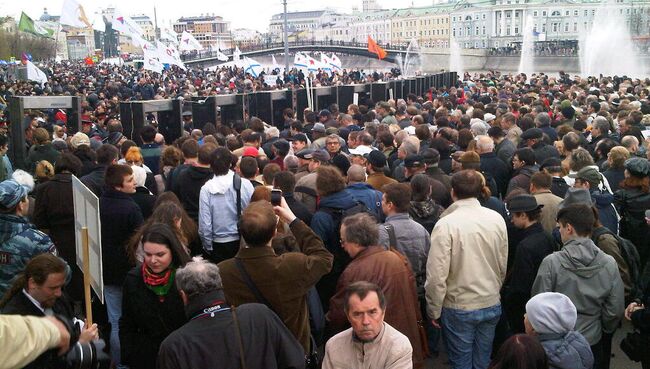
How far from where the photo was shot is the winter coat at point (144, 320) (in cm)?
390

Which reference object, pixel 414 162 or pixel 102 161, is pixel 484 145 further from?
pixel 102 161

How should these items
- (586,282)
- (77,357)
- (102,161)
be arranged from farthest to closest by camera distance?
(102,161), (586,282), (77,357)

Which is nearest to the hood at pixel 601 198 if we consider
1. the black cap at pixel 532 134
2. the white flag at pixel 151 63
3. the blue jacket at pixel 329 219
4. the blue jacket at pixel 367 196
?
the blue jacket at pixel 367 196

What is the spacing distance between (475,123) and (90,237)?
8.51m

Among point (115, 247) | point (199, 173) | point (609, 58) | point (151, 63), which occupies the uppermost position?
point (609, 58)

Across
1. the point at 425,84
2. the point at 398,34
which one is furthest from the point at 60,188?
the point at 398,34

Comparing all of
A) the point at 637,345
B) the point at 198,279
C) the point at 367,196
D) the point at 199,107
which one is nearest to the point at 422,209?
the point at 367,196

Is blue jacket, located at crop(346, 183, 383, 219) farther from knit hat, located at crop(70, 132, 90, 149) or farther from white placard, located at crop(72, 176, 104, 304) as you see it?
knit hat, located at crop(70, 132, 90, 149)

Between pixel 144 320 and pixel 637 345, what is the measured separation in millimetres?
3231

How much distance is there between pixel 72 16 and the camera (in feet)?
70.5

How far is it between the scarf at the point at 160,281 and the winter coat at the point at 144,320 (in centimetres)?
2

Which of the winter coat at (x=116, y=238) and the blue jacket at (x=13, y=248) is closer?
the blue jacket at (x=13, y=248)

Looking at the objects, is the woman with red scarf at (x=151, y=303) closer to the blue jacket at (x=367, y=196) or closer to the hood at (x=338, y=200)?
the hood at (x=338, y=200)

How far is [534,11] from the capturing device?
436 feet
